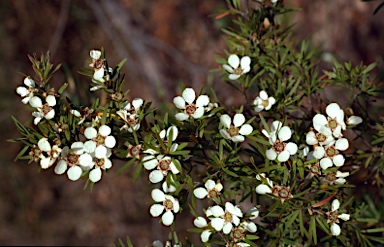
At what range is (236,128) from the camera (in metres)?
1.03

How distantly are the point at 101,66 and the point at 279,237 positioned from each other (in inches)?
22.0

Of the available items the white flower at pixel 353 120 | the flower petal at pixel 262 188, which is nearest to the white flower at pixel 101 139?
the flower petal at pixel 262 188

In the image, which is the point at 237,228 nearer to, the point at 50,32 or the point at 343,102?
the point at 343,102

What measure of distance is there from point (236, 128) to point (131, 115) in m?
0.23

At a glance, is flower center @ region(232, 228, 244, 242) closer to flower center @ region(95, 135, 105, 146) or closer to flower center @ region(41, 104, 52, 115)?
flower center @ region(95, 135, 105, 146)

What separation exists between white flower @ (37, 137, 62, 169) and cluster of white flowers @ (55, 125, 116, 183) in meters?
0.01

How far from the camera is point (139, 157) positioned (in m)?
0.98

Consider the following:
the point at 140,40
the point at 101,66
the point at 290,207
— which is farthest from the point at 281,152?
the point at 140,40

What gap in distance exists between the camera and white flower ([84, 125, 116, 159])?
37.8 inches

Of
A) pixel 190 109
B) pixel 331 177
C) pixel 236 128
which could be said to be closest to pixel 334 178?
pixel 331 177

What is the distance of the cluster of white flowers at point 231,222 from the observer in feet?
3.22

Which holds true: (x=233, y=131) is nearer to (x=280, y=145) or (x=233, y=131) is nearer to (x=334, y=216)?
(x=280, y=145)

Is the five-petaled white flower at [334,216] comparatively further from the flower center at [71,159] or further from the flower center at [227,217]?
the flower center at [71,159]

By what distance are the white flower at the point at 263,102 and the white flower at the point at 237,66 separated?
0.24ft
